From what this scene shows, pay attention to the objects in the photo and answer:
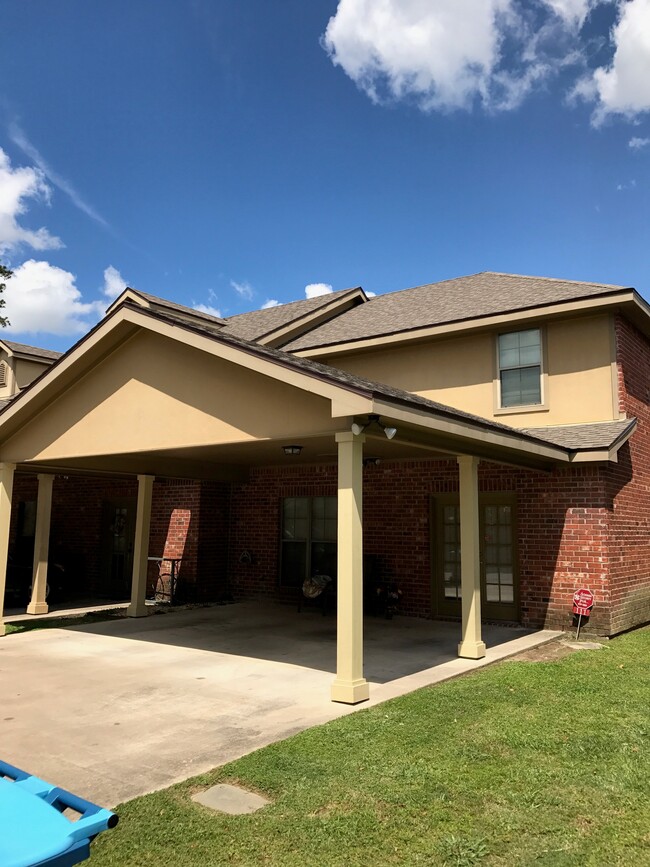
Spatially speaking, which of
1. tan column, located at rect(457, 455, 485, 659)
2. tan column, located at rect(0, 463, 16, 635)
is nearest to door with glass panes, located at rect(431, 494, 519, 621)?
tan column, located at rect(457, 455, 485, 659)

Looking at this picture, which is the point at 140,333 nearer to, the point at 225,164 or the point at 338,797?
the point at 338,797

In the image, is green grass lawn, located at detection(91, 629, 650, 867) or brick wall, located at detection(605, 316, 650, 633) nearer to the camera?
green grass lawn, located at detection(91, 629, 650, 867)

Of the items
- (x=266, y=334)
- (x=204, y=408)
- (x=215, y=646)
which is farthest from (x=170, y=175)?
(x=215, y=646)

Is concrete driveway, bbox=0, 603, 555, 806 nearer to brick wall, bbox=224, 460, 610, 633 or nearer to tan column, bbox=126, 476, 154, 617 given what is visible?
tan column, bbox=126, 476, 154, 617

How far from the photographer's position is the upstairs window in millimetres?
11711

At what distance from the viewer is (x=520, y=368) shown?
11.9m

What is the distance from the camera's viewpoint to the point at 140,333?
28.3 feet

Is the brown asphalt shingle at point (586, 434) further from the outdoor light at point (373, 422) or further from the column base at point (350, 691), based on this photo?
the column base at point (350, 691)

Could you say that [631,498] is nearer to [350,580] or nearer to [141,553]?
[350,580]

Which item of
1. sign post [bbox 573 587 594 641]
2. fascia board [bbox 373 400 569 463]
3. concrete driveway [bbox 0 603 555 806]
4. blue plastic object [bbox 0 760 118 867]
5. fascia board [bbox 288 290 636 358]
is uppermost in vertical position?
fascia board [bbox 288 290 636 358]

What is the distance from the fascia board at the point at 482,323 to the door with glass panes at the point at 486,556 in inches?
128

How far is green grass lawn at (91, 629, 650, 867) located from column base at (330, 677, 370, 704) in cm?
31

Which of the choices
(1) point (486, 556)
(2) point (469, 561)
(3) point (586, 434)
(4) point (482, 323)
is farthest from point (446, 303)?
(2) point (469, 561)

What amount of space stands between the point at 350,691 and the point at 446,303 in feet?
32.3
